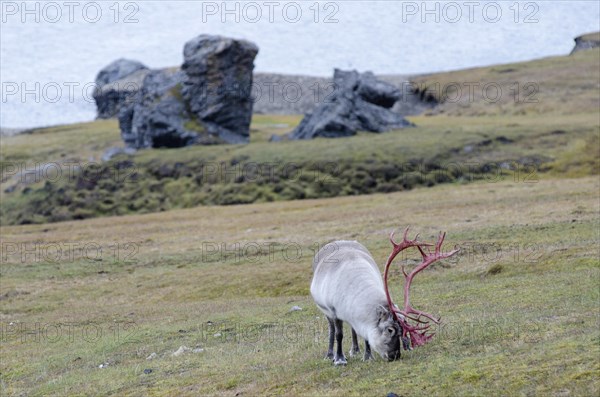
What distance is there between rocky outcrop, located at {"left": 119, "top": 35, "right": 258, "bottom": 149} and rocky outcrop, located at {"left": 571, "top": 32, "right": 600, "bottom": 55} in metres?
75.4

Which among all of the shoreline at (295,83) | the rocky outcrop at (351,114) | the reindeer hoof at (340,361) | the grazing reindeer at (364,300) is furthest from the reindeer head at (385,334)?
the shoreline at (295,83)

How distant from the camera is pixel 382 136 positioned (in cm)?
8488

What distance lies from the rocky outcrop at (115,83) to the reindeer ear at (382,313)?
129 metres

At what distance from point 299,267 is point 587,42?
12648 centimetres

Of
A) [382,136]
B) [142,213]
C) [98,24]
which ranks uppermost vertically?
[98,24]

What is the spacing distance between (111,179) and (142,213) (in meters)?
11.0

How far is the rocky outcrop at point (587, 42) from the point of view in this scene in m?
146

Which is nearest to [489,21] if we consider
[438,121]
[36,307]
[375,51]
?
[375,51]

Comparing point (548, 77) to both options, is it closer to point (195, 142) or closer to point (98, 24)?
point (195, 142)

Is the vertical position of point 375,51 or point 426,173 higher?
point 375,51

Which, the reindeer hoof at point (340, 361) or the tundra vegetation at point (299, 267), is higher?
the reindeer hoof at point (340, 361)

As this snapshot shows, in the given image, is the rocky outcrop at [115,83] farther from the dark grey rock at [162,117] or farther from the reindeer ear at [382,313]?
the reindeer ear at [382,313]

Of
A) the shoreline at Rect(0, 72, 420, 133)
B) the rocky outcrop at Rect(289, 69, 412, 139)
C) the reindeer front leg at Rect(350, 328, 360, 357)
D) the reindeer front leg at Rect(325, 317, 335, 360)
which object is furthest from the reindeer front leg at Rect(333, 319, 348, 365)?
the shoreline at Rect(0, 72, 420, 133)

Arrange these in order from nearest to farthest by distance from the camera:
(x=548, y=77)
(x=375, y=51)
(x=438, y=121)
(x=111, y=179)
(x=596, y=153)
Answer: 1. (x=596, y=153)
2. (x=111, y=179)
3. (x=438, y=121)
4. (x=548, y=77)
5. (x=375, y=51)
